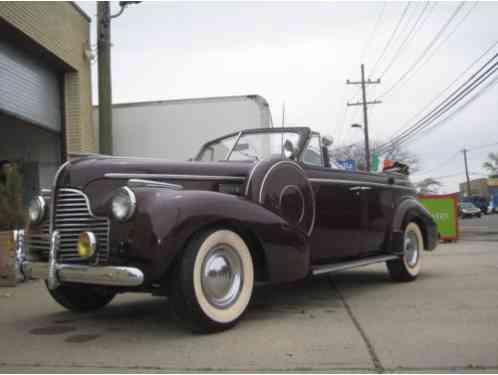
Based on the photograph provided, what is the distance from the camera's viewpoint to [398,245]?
252 inches

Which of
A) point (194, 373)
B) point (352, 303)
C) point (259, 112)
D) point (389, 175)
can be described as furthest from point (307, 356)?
point (259, 112)

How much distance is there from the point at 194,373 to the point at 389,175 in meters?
4.31

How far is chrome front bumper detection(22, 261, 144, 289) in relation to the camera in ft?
11.8

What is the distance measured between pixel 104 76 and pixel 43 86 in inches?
62.1

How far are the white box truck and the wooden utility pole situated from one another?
49.0 inches

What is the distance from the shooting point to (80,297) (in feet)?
16.0

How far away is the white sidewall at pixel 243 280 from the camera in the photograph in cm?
387

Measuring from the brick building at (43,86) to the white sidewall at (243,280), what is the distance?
6348 millimetres

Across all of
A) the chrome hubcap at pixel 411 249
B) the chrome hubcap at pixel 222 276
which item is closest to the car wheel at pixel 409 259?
the chrome hubcap at pixel 411 249

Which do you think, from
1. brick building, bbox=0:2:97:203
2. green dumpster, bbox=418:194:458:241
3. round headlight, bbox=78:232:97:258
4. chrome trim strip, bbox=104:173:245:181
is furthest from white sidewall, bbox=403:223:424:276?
brick building, bbox=0:2:97:203

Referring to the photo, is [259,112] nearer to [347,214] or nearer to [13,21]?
[13,21]

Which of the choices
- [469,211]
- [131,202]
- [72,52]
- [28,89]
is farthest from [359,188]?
[469,211]

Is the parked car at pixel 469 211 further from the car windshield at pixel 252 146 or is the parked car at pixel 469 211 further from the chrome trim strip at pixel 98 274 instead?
the chrome trim strip at pixel 98 274

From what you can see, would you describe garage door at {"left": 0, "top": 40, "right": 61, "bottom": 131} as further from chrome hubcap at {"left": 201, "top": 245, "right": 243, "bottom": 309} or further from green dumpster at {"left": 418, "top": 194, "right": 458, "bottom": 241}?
green dumpster at {"left": 418, "top": 194, "right": 458, "bottom": 241}
